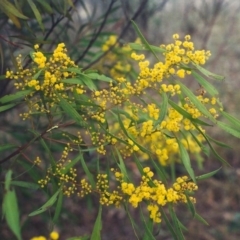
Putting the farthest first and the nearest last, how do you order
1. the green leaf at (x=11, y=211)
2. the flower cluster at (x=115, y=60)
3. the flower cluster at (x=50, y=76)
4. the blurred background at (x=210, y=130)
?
the blurred background at (x=210, y=130), the flower cluster at (x=115, y=60), the flower cluster at (x=50, y=76), the green leaf at (x=11, y=211)

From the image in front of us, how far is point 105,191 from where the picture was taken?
167cm

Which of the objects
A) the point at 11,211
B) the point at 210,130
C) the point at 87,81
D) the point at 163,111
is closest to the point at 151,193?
the point at 163,111

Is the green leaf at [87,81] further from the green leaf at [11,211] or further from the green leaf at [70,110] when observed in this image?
the green leaf at [11,211]

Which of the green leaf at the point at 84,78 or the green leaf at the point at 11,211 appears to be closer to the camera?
the green leaf at the point at 11,211

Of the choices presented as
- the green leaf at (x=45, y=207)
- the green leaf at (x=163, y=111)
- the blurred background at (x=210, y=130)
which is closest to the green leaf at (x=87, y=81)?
the green leaf at (x=163, y=111)

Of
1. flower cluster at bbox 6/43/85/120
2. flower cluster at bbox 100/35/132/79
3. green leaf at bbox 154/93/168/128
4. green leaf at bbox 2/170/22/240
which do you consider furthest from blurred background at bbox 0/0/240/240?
→ green leaf at bbox 2/170/22/240

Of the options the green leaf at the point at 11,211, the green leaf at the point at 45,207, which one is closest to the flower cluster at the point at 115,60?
the green leaf at the point at 45,207

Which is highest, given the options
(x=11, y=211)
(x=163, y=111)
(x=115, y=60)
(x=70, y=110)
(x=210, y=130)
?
(x=210, y=130)

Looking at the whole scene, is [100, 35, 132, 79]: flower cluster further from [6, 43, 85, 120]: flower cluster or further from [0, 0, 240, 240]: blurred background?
[6, 43, 85, 120]: flower cluster

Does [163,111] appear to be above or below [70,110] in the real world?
below

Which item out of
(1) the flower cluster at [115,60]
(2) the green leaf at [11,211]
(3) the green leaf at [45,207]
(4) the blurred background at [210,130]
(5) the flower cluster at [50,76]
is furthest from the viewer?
(4) the blurred background at [210,130]

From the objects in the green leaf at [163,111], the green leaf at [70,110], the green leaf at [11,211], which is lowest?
the green leaf at [11,211]

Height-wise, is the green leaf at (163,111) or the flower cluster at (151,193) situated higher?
the green leaf at (163,111)

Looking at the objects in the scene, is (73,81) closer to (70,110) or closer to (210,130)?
(70,110)
